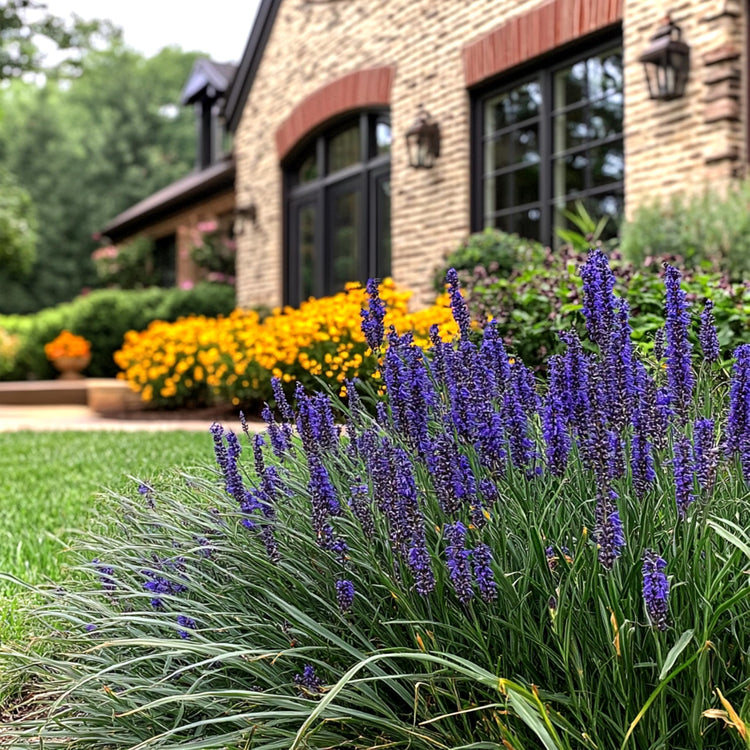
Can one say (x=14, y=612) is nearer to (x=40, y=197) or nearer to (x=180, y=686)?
(x=180, y=686)

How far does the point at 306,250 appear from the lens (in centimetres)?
1306

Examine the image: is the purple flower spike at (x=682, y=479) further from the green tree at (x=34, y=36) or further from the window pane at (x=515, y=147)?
the green tree at (x=34, y=36)

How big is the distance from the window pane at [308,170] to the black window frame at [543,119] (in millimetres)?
4143

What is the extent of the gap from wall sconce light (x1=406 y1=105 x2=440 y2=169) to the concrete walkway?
3359 millimetres

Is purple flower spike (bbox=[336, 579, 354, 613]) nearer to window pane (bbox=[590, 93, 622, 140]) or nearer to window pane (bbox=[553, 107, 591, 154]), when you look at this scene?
window pane (bbox=[590, 93, 622, 140])

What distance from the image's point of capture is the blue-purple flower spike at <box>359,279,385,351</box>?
220cm

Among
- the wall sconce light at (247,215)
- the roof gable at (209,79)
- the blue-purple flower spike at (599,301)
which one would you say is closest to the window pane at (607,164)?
the blue-purple flower spike at (599,301)

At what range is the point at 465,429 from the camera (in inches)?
75.6

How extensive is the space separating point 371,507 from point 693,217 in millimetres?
4908

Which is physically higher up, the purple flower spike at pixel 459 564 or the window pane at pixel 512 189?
the window pane at pixel 512 189

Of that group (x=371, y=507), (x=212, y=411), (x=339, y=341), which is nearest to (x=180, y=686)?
(x=371, y=507)

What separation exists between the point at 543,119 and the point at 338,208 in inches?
178

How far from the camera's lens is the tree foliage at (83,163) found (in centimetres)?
3150

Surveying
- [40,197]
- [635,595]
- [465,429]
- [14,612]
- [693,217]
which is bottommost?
[14,612]
